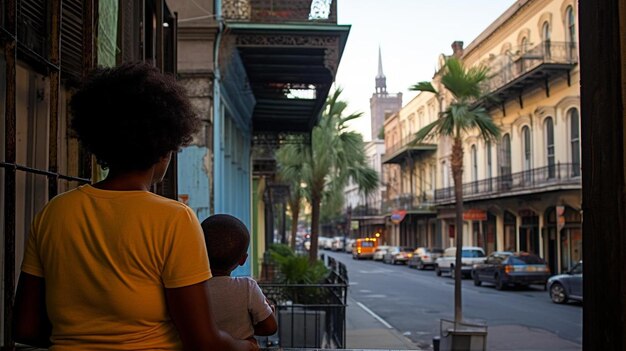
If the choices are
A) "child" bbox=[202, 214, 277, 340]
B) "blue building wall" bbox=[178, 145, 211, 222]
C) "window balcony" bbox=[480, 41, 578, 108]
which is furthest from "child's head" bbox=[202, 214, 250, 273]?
"window balcony" bbox=[480, 41, 578, 108]

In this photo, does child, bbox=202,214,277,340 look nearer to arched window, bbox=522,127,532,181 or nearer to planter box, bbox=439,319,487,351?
planter box, bbox=439,319,487,351

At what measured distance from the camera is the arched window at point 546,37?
2972 cm

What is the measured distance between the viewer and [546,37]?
31500 millimetres

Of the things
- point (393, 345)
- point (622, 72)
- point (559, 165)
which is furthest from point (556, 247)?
point (622, 72)

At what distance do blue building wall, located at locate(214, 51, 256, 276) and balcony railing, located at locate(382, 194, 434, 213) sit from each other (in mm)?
33530

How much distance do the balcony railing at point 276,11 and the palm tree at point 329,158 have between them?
1103 cm

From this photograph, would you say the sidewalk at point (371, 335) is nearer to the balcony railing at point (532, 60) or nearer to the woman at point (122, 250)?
the woman at point (122, 250)

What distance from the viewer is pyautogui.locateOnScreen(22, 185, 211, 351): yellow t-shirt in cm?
183

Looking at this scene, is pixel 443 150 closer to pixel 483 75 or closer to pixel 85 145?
pixel 483 75

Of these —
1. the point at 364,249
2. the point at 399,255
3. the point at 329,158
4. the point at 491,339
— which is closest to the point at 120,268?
the point at 491,339

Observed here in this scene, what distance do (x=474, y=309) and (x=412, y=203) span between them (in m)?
34.0

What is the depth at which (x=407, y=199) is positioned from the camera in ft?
178

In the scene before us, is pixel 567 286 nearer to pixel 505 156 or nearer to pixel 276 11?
pixel 276 11

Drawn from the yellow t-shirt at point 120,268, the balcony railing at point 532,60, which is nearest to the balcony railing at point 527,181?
the balcony railing at point 532,60
